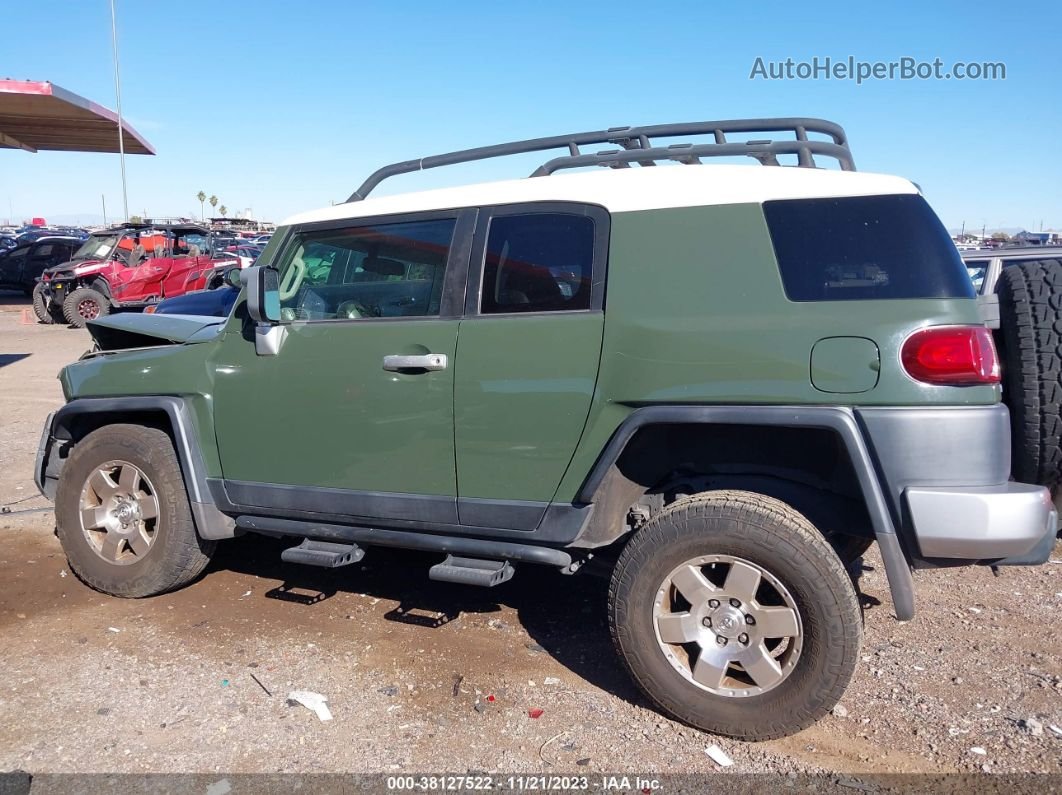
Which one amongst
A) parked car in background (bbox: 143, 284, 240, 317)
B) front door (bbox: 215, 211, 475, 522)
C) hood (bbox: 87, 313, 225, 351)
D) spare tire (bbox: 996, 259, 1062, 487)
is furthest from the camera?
parked car in background (bbox: 143, 284, 240, 317)

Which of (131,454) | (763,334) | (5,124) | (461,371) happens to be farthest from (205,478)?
(5,124)

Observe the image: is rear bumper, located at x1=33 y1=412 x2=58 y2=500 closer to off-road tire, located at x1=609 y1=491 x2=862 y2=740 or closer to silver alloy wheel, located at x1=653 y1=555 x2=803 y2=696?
off-road tire, located at x1=609 y1=491 x2=862 y2=740

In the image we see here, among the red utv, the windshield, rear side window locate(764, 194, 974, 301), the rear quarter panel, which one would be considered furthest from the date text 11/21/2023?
the windshield

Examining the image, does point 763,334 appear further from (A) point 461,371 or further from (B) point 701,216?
(A) point 461,371

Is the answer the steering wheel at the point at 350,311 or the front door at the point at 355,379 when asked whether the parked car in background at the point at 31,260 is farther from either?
the steering wheel at the point at 350,311

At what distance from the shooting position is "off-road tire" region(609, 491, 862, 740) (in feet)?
9.76

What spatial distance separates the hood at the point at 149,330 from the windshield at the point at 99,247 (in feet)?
48.5

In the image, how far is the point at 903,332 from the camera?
2.84 metres

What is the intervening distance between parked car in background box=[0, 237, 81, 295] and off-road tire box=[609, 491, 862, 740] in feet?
78.7

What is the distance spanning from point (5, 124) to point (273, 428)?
85.4ft

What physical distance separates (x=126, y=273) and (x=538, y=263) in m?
16.5

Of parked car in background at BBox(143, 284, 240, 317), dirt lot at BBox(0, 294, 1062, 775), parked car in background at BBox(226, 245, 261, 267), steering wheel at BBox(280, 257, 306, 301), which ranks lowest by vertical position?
dirt lot at BBox(0, 294, 1062, 775)

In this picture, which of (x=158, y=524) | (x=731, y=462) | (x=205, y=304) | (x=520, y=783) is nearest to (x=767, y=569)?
(x=731, y=462)

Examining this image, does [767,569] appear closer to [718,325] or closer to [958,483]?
[958,483]
